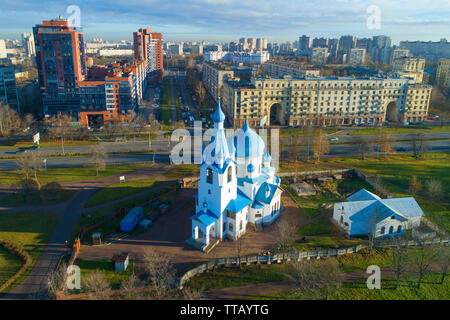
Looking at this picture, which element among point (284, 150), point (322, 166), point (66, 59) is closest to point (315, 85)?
point (284, 150)

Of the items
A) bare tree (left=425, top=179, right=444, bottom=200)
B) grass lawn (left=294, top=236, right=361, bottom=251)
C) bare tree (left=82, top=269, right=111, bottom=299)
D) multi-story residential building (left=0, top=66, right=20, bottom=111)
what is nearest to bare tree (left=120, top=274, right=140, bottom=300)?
bare tree (left=82, top=269, right=111, bottom=299)

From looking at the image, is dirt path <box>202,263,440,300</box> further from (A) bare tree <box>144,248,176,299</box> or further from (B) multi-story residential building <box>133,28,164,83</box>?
(B) multi-story residential building <box>133,28,164,83</box>

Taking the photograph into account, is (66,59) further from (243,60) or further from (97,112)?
(243,60)

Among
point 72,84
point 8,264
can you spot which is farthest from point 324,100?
point 8,264

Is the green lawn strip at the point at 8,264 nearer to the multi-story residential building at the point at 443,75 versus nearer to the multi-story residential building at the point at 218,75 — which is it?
the multi-story residential building at the point at 218,75

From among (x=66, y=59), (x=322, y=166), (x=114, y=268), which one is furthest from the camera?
(x=66, y=59)

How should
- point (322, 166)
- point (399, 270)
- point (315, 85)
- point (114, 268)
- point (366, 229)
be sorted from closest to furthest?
point (399, 270) < point (114, 268) < point (366, 229) < point (322, 166) < point (315, 85)
